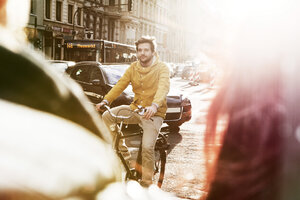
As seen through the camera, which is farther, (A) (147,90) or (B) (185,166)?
(B) (185,166)

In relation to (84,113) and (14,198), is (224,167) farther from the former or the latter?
(14,198)

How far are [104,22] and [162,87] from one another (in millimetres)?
46265

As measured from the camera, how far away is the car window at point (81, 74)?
10461mm

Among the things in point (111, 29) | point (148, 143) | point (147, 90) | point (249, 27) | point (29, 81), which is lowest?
point (148, 143)

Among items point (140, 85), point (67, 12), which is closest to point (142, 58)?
point (140, 85)

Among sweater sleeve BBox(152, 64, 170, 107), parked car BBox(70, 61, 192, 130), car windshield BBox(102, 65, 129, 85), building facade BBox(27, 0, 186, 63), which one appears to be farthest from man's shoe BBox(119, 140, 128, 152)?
building facade BBox(27, 0, 186, 63)

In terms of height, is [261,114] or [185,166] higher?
[261,114]

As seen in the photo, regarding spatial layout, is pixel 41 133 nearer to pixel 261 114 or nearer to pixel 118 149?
pixel 261 114

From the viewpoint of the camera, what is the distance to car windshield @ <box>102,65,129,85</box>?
33.2 ft

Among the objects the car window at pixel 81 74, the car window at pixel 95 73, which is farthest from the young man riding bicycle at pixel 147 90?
the car window at pixel 81 74

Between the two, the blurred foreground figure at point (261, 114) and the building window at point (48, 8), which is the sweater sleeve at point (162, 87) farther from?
the building window at point (48, 8)

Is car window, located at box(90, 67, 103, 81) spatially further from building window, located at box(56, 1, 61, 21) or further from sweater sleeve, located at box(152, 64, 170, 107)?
building window, located at box(56, 1, 61, 21)

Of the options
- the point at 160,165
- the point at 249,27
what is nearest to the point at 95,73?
the point at 160,165

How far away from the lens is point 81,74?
10.6 meters
